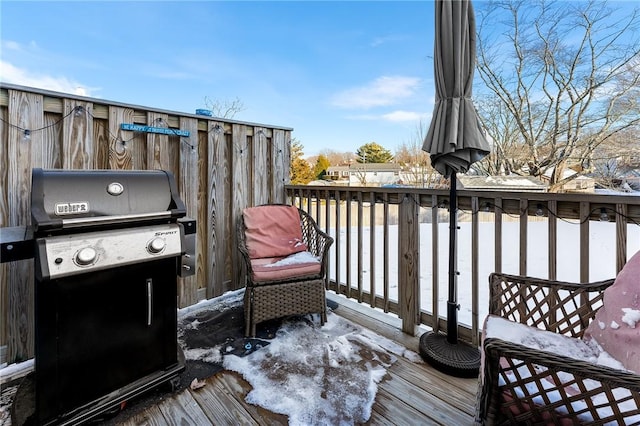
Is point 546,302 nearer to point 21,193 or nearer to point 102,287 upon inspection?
point 102,287

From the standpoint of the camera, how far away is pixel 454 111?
179 centimetres

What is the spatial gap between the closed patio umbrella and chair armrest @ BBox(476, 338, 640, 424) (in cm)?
97

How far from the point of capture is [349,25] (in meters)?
6.62

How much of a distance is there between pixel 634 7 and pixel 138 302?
502 inches

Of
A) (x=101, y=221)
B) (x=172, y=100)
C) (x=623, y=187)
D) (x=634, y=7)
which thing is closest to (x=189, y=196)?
(x=101, y=221)

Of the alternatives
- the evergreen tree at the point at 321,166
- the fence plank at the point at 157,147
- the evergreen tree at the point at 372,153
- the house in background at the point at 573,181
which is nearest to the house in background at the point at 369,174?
the evergreen tree at the point at 321,166

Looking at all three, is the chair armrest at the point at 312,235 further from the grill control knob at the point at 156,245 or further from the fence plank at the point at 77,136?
the fence plank at the point at 77,136

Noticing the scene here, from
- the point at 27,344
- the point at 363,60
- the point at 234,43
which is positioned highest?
the point at 363,60

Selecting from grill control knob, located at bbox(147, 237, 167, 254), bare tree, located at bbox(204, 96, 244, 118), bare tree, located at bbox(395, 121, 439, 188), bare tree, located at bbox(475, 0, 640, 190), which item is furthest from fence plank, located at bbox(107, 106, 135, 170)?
bare tree, located at bbox(475, 0, 640, 190)

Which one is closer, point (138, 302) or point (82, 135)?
point (138, 302)

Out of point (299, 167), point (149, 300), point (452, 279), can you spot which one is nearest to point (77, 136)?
point (149, 300)

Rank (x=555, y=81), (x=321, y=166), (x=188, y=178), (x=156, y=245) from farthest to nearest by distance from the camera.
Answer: (x=321, y=166), (x=555, y=81), (x=188, y=178), (x=156, y=245)

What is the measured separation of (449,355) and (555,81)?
12429 millimetres

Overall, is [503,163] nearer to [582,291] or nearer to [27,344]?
[582,291]
